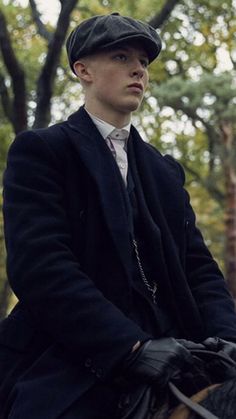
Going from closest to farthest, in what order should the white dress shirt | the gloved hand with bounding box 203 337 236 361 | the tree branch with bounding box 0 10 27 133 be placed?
the gloved hand with bounding box 203 337 236 361
the white dress shirt
the tree branch with bounding box 0 10 27 133

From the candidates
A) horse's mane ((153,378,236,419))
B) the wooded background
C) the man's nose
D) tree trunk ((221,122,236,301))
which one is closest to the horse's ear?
horse's mane ((153,378,236,419))

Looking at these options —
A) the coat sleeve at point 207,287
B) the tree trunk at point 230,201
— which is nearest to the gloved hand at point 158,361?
the coat sleeve at point 207,287

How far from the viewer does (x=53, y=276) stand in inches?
99.4

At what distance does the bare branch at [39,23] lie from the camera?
12562 mm

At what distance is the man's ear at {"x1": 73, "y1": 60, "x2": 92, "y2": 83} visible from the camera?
9.61 ft

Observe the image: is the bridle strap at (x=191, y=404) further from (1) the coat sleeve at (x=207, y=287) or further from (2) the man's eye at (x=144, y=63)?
(2) the man's eye at (x=144, y=63)

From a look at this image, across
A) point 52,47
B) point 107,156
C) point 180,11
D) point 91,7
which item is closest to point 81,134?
point 107,156

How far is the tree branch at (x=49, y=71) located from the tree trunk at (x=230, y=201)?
1278 cm

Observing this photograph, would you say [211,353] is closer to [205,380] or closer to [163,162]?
[205,380]

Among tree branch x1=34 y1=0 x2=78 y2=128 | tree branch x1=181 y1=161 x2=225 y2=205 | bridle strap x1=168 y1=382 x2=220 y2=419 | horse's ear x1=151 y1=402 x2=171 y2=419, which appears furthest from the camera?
tree branch x1=181 y1=161 x2=225 y2=205

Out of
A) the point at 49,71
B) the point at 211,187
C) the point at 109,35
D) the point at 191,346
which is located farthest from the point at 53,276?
the point at 211,187

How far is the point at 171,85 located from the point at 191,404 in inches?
810

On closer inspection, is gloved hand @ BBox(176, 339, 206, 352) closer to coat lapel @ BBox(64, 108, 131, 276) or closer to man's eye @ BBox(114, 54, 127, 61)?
coat lapel @ BBox(64, 108, 131, 276)

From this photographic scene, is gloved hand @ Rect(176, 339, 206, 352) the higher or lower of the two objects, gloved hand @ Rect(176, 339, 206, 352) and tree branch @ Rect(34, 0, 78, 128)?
the higher
